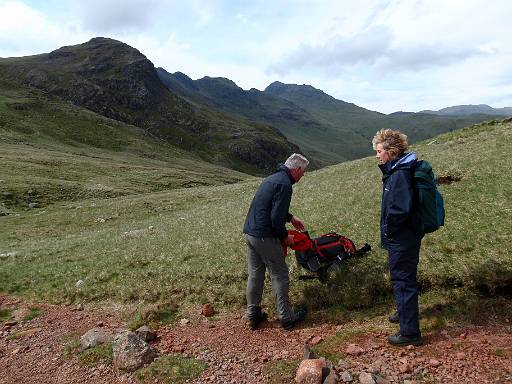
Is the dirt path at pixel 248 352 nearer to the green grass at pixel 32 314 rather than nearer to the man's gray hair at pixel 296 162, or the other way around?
the green grass at pixel 32 314

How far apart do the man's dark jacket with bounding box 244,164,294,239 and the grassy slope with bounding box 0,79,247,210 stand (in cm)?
4451

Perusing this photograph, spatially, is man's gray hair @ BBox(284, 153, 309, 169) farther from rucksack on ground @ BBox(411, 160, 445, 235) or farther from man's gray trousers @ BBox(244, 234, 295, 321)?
rucksack on ground @ BBox(411, 160, 445, 235)

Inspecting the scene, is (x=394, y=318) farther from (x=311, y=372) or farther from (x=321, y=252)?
(x=321, y=252)

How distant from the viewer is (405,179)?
9297mm

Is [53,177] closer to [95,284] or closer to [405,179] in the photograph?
[95,284]

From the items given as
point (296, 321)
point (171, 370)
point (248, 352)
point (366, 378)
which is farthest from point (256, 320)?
point (366, 378)

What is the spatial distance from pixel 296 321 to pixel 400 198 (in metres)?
4.48

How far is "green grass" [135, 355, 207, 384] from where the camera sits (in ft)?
31.2

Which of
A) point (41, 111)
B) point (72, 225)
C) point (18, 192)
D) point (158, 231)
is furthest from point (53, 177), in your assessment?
point (41, 111)

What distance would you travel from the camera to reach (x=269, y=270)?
37.8 feet

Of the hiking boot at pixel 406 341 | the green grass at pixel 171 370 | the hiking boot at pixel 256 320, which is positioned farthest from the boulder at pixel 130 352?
the hiking boot at pixel 406 341

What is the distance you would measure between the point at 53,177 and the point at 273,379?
62471 mm

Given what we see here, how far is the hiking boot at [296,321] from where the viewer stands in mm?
11383

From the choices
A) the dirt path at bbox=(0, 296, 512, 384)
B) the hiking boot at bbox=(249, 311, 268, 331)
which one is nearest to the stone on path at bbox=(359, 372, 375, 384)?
the dirt path at bbox=(0, 296, 512, 384)
